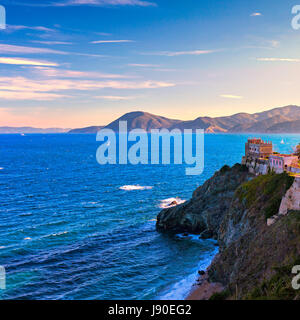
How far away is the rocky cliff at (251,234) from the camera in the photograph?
32162mm

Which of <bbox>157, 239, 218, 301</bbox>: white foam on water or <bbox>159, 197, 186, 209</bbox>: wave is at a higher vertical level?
<bbox>159, 197, 186, 209</bbox>: wave

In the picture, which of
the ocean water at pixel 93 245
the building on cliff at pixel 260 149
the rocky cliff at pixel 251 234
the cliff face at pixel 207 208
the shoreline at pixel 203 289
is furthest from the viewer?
the building on cliff at pixel 260 149

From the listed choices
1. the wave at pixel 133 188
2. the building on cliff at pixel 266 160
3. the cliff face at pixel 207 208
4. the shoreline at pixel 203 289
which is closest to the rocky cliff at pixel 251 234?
the cliff face at pixel 207 208

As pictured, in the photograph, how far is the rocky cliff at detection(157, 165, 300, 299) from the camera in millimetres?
32162

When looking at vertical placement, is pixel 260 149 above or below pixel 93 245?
above

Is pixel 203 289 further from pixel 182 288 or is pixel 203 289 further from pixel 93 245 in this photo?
pixel 93 245

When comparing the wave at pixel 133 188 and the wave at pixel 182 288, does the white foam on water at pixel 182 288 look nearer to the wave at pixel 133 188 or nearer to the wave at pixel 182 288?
the wave at pixel 182 288

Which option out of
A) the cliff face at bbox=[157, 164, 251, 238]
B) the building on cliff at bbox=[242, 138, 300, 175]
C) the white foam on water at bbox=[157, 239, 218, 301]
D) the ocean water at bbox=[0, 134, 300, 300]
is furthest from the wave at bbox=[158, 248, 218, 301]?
the building on cliff at bbox=[242, 138, 300, 175]

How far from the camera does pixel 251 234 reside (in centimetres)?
4581

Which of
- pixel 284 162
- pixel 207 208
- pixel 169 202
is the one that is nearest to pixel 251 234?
pixel 284 162

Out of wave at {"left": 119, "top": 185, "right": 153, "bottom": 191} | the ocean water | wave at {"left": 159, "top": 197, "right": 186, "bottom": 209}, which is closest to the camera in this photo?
the ocean water

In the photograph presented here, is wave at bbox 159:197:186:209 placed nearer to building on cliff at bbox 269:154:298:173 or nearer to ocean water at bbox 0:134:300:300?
ocean water at bbox 0:134:300:300

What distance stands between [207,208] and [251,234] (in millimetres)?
27605
